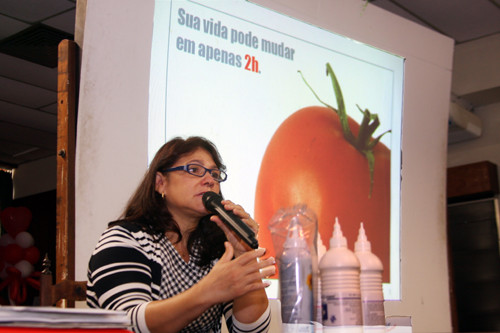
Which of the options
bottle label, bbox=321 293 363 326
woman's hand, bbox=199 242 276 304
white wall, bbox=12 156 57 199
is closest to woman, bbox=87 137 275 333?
woman's hand, bbox=199 242 276 304

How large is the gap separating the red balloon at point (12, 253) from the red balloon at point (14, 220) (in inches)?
4.9

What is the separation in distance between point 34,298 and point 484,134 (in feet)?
16.0

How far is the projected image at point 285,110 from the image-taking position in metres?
1.71

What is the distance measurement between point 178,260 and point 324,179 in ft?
3.09

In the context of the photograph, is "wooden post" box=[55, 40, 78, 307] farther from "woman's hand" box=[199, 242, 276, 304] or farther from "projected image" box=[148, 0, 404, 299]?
"woman's hand" box=[199, 242, 276, 304]

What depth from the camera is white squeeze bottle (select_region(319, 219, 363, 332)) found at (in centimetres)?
83

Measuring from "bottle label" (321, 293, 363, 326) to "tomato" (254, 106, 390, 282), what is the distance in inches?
38.5

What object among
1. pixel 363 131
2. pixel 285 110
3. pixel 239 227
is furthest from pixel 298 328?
pixel 363 131

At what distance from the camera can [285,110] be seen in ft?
6.46

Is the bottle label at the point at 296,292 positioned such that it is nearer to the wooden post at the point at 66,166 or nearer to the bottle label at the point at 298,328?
the bottle label at the point at 298,328

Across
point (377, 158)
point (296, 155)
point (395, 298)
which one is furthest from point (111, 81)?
point (395, 298)

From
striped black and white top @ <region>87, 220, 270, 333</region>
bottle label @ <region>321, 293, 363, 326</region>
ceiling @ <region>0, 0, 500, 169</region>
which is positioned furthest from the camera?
ceiling @ <region>0, 0, 500, 169</region>

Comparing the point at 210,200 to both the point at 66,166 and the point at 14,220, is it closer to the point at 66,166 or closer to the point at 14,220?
the point at 66,166

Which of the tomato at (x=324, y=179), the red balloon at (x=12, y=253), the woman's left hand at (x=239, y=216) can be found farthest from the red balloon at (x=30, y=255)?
the woman's left hand at (x=239, y=216)
